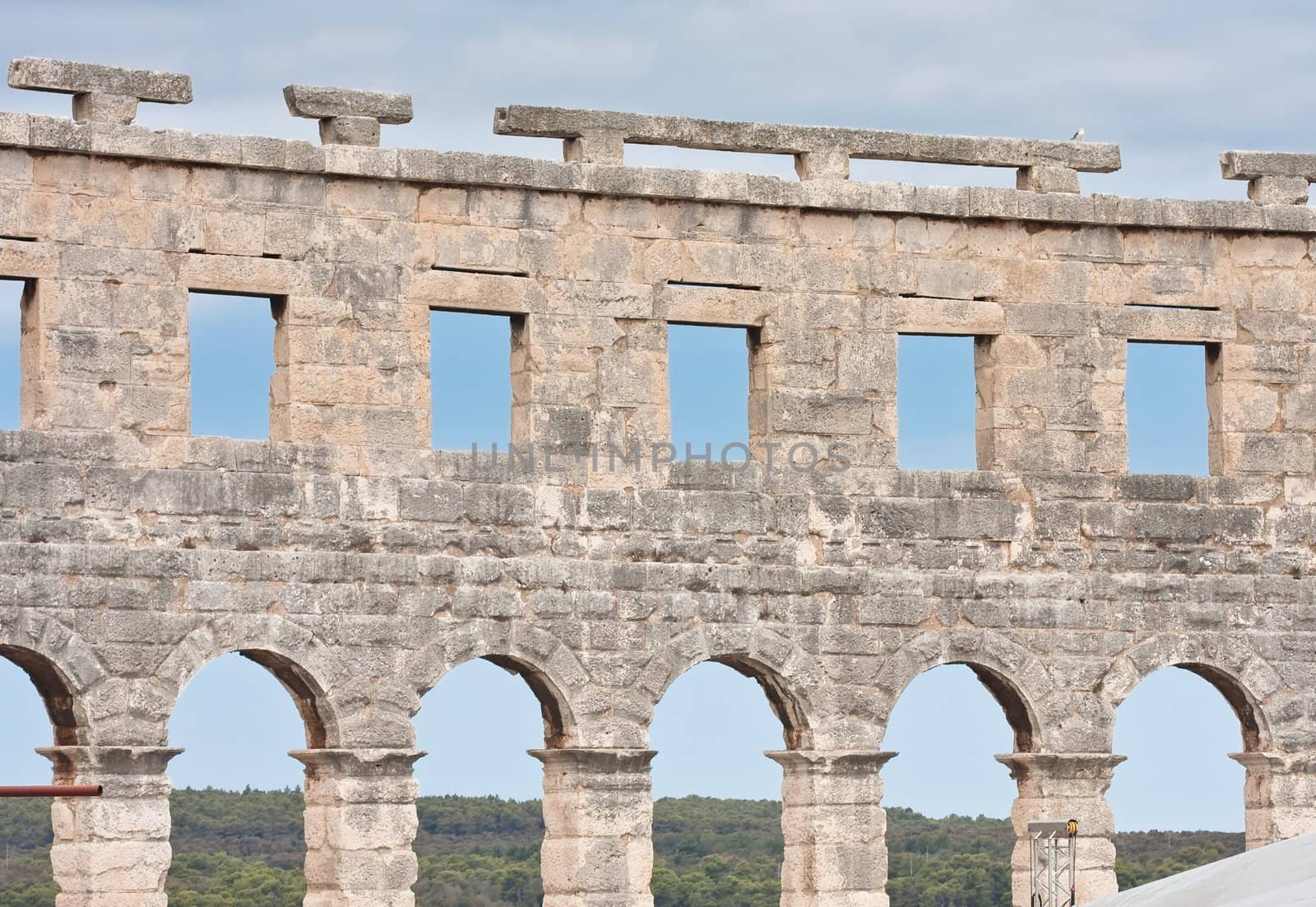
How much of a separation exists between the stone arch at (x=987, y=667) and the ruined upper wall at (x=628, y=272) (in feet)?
4.90

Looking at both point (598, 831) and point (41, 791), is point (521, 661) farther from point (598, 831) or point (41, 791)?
point (41, 791)

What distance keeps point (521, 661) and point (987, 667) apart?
3856 millimetres

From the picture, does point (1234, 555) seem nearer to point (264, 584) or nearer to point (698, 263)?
point (698, 263)

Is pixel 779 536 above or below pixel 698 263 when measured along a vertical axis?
below

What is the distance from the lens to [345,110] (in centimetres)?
2178

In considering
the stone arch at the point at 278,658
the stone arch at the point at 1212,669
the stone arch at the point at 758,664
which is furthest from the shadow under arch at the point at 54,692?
the stone arch at the point at 1212,669

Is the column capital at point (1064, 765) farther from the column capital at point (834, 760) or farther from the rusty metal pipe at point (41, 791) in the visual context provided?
the rusty metal pipe at point (41, 791)

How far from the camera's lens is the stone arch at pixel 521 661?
70.4 ft

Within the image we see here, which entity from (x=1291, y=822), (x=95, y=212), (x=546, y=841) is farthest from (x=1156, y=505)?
(x=95, y=212)

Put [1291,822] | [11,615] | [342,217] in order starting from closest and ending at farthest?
1. [11,615]
2. [342,217]
3. [1291,822]

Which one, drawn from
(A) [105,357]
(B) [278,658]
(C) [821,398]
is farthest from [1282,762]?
(A) [105,357]

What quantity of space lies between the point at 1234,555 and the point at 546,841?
629 centimetres

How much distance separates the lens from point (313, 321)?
70.6 ft

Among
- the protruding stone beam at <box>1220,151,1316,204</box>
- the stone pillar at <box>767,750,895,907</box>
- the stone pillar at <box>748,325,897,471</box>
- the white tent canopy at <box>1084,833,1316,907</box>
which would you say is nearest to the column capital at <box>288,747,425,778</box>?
the stone pillar at <box>767,750,895,907</box>
